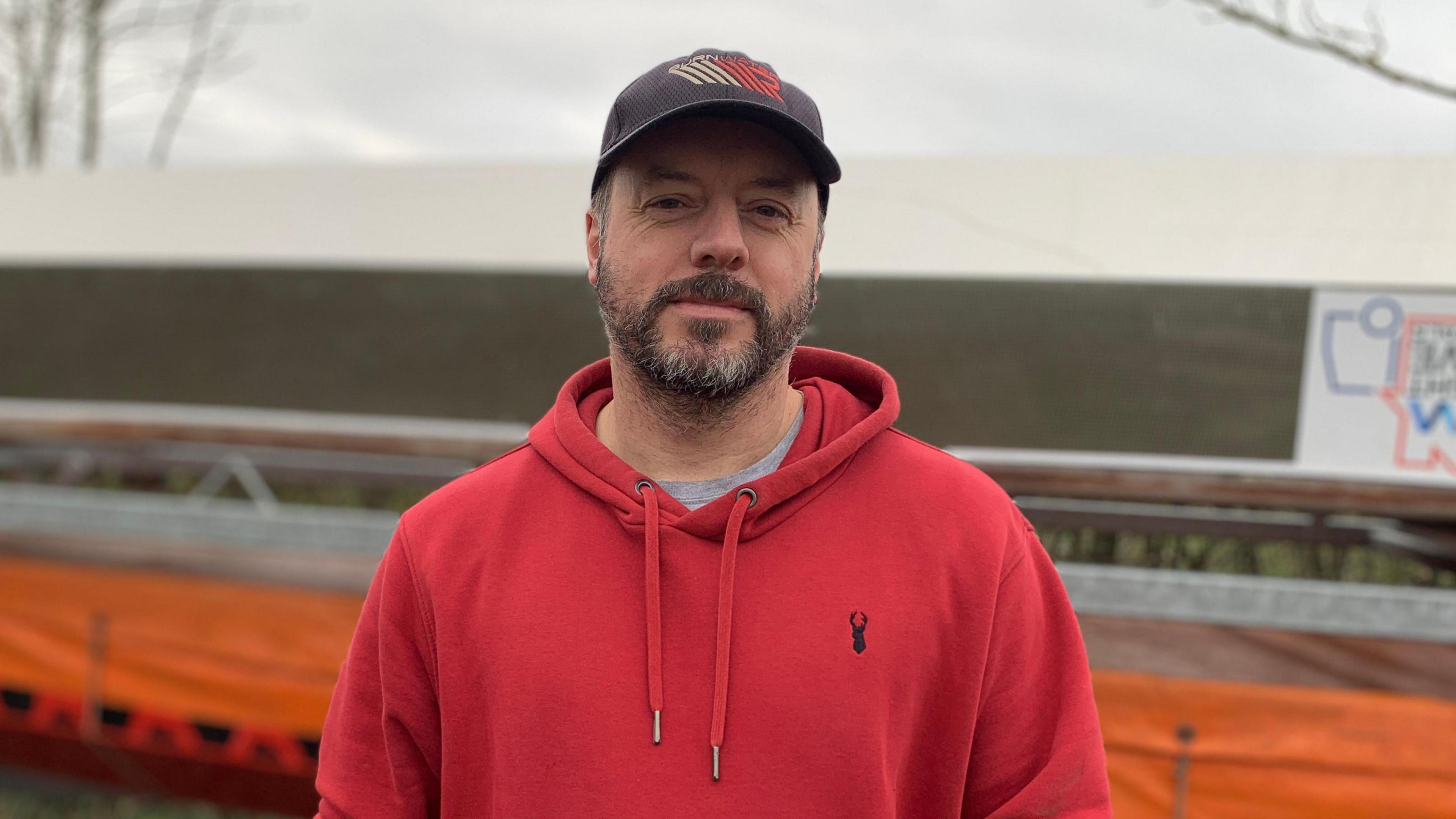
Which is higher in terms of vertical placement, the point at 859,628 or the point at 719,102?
the point at 719,102

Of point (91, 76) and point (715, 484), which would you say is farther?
point (91, 76)

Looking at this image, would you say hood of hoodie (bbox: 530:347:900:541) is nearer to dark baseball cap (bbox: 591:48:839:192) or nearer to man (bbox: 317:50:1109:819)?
man (bbox: 317:50:1109:819)

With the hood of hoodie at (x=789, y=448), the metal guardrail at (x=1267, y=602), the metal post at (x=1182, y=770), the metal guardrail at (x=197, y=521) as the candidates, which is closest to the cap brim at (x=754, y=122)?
the hood of hoodie at (x=789, y=448)

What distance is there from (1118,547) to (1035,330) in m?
0.78

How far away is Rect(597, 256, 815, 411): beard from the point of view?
0.95m

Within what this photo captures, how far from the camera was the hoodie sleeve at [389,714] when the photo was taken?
3.30ft

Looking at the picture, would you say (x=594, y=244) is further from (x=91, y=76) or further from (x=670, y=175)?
(x=91, y=76)

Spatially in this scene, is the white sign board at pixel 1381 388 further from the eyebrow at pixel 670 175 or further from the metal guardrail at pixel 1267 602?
the eyebrow at pixel 670 175

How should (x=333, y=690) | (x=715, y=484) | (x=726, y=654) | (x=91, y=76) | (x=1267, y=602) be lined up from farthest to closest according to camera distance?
(x=91, y=76)
(x=333, y=690)
(x=1267, y=602)
(x=715, y=484)
(x=726, y=654)

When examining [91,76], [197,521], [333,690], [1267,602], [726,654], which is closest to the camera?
[726,654]

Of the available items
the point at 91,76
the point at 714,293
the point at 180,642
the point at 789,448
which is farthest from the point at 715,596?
the point at 91,76

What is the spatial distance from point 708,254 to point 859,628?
390 millimetres

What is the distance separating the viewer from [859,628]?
93cm

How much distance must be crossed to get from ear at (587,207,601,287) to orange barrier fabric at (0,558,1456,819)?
1.88 m
